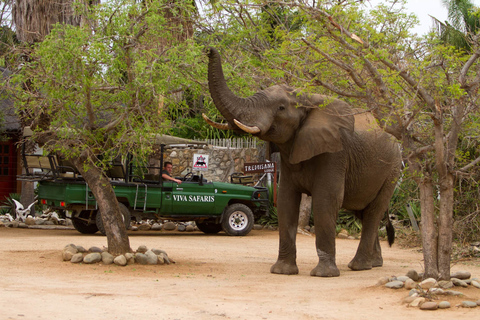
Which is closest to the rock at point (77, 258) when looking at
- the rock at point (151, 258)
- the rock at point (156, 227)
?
the rock at point (151, 258)

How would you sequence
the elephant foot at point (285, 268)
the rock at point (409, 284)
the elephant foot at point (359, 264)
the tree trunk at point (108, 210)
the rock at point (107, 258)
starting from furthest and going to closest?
the elephant foot at point (359, 264) → the tree trunk at point (108, 210) → the rock at point (107, 258) → the elephant foot at point (285, 268) → the rock at point (409, 284)

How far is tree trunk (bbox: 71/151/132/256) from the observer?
10.3 metres

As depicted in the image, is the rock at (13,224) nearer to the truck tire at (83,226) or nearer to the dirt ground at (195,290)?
the truck tire at (83,226)

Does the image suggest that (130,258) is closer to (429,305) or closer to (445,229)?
(445,229)

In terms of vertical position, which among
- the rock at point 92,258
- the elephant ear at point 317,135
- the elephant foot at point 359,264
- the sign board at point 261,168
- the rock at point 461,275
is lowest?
the elephant foot at point 359,264

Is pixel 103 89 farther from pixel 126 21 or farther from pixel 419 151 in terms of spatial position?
pixel 419 151

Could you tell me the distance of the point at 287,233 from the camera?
9891 millimetres

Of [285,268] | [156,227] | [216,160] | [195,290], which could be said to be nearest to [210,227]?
[156,227]

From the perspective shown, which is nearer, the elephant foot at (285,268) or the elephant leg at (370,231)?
the elephant foot at (285,268)

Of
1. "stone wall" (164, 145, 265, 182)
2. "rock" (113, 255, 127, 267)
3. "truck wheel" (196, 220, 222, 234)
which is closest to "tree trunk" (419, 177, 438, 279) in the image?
"rock" (113, 255, 127, 267)

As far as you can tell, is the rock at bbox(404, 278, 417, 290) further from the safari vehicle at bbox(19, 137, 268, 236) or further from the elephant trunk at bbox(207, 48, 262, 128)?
the safari vehicle at bbox(19, 137, 268, 236)

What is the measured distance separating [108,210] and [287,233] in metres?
2.87

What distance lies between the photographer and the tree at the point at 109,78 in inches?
355

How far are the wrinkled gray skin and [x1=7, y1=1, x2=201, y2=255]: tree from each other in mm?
960
